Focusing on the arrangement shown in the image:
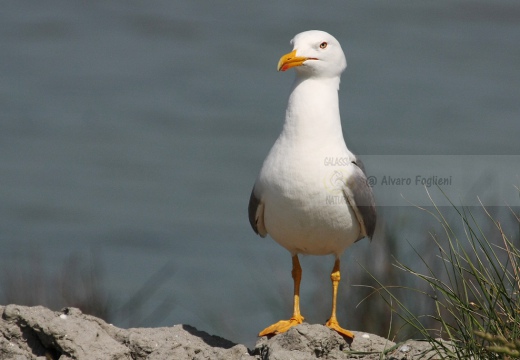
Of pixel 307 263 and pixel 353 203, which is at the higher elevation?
pixel 353 203

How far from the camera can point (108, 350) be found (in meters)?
5.15

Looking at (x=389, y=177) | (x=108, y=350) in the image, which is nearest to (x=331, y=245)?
(x=108, y=350)

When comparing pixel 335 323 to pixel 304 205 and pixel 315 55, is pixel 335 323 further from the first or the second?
pixel 315 55

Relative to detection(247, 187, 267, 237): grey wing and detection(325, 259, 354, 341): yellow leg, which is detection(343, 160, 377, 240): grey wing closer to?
detection(325, 259, 354, 341): yellow leg

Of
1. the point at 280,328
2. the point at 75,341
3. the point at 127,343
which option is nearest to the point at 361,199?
the point at 280,328

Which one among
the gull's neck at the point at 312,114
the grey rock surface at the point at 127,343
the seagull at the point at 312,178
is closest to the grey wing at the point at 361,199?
the seagull at the point at 312,178

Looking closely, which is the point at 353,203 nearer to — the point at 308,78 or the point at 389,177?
the point at 308,78

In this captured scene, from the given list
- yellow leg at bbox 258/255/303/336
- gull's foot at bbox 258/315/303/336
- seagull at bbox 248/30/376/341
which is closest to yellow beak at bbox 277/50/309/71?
seagull at bbox 248/30/376/341

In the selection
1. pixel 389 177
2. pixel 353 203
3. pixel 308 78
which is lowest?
pixel 389 177

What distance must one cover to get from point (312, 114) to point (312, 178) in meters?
0.48

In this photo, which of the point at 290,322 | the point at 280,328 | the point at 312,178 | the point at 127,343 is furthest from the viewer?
the point at 290,322

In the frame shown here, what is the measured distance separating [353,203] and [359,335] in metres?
0.75

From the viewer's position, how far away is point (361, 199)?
6.04 meters

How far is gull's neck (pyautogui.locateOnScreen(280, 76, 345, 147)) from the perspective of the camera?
600cm
